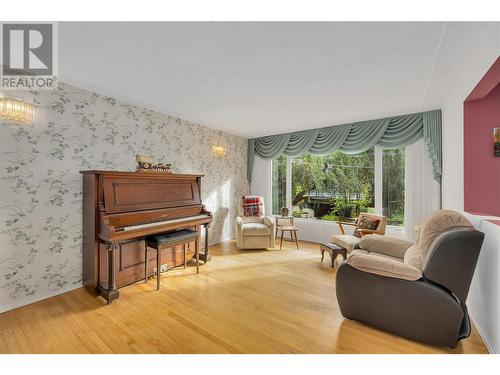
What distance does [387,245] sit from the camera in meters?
2.57

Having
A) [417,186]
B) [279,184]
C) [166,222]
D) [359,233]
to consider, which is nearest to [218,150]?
[279,184]

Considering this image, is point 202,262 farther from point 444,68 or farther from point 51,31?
point 444,68

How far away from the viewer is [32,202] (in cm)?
234

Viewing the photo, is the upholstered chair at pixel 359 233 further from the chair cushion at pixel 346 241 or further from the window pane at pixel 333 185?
the window pane at pixel 333 185

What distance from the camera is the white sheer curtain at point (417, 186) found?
11.7 ft

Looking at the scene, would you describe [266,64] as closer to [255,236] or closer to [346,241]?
[346,241]

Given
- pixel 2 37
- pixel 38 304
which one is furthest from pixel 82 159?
pixel 38 304

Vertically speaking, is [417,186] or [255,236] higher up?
[417,186]

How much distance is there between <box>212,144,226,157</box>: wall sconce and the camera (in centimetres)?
457

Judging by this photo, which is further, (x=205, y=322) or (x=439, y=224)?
(x=205, y=322)

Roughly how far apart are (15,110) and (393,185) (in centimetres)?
519

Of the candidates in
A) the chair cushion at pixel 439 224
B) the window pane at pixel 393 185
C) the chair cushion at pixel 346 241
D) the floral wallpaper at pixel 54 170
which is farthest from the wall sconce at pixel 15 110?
the window pane at pixel 393 185

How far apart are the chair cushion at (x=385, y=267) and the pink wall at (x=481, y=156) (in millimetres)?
1218

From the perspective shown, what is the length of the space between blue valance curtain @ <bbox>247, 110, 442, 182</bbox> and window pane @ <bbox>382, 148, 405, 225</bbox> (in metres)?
0.30
